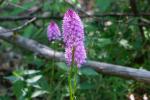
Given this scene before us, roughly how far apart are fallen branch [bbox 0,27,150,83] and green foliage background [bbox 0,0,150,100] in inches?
2.0

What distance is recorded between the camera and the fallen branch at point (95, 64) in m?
2.85

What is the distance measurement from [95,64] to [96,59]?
0.78 feet

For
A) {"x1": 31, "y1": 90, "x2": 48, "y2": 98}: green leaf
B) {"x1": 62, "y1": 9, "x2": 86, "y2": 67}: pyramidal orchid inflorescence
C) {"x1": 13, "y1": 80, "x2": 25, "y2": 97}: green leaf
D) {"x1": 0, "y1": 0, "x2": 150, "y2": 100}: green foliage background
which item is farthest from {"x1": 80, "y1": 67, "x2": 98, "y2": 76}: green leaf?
{"x1": 62, "y1": 9, "x2": 86, "y2": 67}: pyramidal orchid inflorescence

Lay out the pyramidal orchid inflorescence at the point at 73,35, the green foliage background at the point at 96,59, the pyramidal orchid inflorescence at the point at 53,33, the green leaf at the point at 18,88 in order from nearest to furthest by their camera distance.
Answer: the pyramidal orchid inflorescence at the point at 73,35
the pyramidal orchid inflorescence at the point at 53,33
the green leaf at the point at 18,88
the green foliage background at the point at 96,59

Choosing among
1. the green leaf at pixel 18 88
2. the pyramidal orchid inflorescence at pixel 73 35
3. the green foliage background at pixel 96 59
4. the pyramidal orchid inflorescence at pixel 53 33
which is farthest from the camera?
the green foliage background at pixel 96 59

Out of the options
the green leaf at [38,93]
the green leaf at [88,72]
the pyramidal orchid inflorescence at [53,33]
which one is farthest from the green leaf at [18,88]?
the pyramidal orchid inflorescence at [53,33]

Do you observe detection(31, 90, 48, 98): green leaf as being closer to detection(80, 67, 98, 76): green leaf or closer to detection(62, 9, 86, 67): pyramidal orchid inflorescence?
detection(80, 67, 98, 76): green leaf

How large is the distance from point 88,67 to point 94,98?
23 cm

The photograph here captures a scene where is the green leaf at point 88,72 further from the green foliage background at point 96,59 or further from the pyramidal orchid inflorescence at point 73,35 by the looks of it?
the pyramidal orchid inflorescence at point 73,35

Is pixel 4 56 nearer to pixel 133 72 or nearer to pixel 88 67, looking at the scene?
pixel 88 67

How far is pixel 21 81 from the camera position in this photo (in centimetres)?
289

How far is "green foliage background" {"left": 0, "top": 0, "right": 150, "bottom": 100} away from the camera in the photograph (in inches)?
117

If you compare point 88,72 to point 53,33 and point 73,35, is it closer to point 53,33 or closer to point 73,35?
point 53,33

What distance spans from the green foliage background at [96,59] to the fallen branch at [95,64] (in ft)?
0.16
